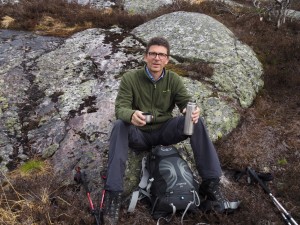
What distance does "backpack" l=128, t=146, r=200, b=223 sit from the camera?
16.2ft

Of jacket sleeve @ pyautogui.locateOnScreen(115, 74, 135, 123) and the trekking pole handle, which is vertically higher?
jacket sleeve @ pyautogui.locateOnScreen(115, 74, 135, 123)

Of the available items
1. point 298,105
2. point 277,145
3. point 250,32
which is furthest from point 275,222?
point 250,32

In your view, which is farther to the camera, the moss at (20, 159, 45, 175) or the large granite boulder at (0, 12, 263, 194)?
the large granite boulder at (0, 12, 263, 194)

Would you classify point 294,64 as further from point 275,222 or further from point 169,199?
point 169,199

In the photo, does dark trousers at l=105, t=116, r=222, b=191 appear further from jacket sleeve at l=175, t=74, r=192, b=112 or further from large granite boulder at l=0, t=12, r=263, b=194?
large granite boulder at l=0, t=12, r=263, b=194

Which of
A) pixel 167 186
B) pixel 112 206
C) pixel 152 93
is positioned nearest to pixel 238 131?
pixel 152 93

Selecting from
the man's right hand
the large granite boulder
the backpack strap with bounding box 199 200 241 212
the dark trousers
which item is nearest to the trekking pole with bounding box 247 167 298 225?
the backpack strap with bounding box 199 200 241 212

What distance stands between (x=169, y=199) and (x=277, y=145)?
3.22 meters

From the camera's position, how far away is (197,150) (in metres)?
5.42

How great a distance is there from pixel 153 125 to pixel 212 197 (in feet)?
5.15

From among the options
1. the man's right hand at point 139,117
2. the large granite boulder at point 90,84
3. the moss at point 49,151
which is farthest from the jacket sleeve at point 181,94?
the moss at point 49,151

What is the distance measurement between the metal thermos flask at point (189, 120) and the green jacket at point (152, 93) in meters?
0.81

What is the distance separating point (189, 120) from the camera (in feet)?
16.5

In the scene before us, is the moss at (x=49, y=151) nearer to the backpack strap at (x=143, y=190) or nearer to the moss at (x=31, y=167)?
the moss at (x=31, y=167)
